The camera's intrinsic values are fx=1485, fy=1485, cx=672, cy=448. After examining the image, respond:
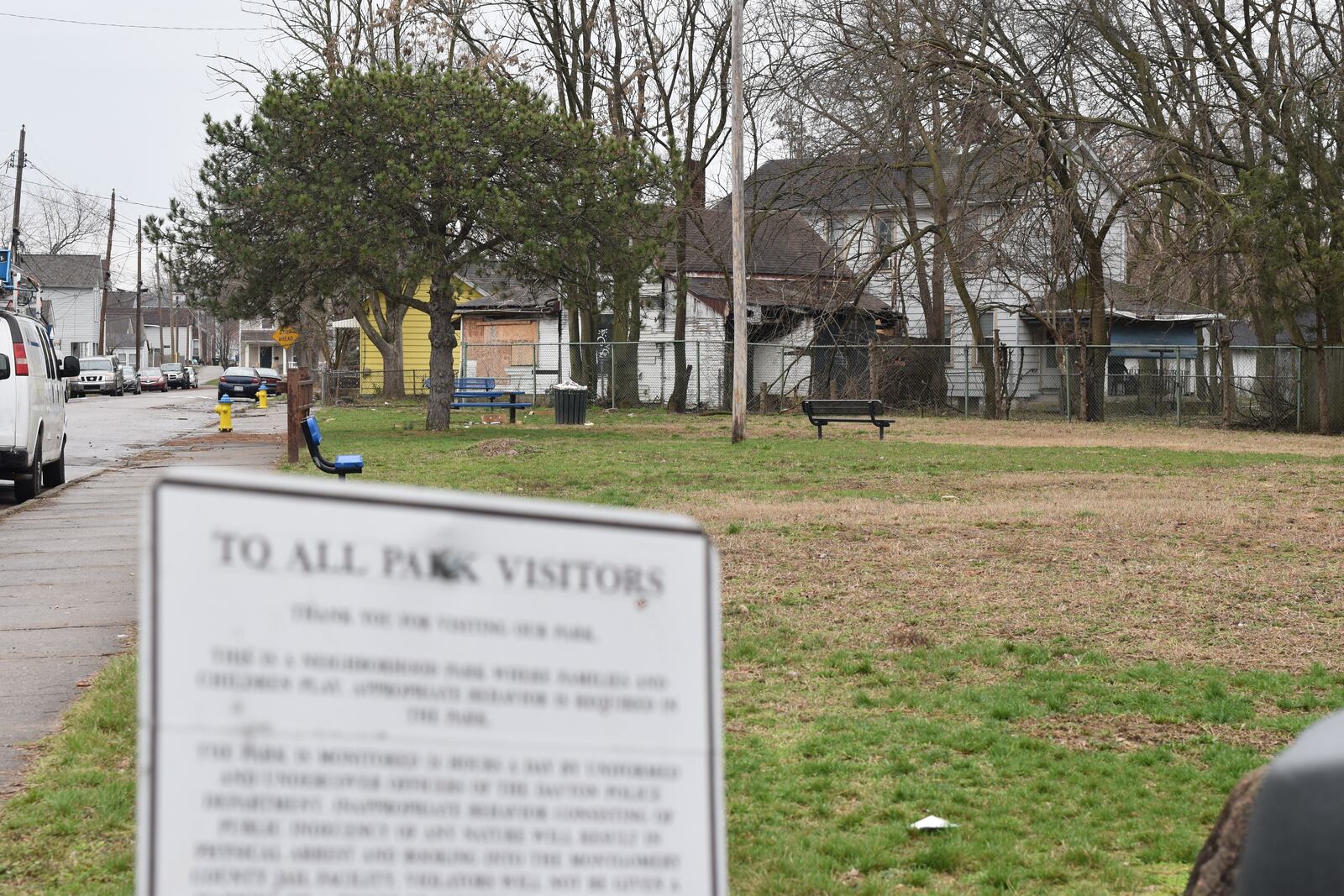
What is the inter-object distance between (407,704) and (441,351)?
30.4 metres

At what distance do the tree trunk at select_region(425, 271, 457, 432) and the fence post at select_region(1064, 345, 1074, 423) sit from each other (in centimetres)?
1506

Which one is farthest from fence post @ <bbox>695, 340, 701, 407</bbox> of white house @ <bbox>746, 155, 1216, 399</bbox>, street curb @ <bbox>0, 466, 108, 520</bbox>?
street curb @ <bbox>0, 466, 108, 520</bbox>

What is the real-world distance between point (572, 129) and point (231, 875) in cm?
2843

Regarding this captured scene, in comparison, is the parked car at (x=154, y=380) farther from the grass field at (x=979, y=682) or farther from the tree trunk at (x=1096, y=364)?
the grass field at (x=979, y=682)

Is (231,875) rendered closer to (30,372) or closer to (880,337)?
(30,372)

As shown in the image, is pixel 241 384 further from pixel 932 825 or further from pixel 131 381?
pixel 932 825

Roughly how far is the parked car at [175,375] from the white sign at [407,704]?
83.7 meters

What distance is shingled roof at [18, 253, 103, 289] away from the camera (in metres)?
108

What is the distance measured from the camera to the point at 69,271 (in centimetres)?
10925

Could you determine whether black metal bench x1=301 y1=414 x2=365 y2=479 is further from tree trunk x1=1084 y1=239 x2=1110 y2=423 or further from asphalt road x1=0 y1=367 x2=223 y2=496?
tree trunk x1=1084 y1=239 x2=1110 y2=423

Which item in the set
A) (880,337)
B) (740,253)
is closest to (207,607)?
(740,253)

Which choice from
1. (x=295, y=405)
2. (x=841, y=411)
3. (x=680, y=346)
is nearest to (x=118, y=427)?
(x=295, y=405)

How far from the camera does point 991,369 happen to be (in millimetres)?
39156

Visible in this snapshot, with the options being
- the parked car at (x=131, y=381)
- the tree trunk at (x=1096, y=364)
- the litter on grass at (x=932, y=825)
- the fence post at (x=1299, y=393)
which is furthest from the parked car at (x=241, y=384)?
the litter on grass at (x=932, y=825)
